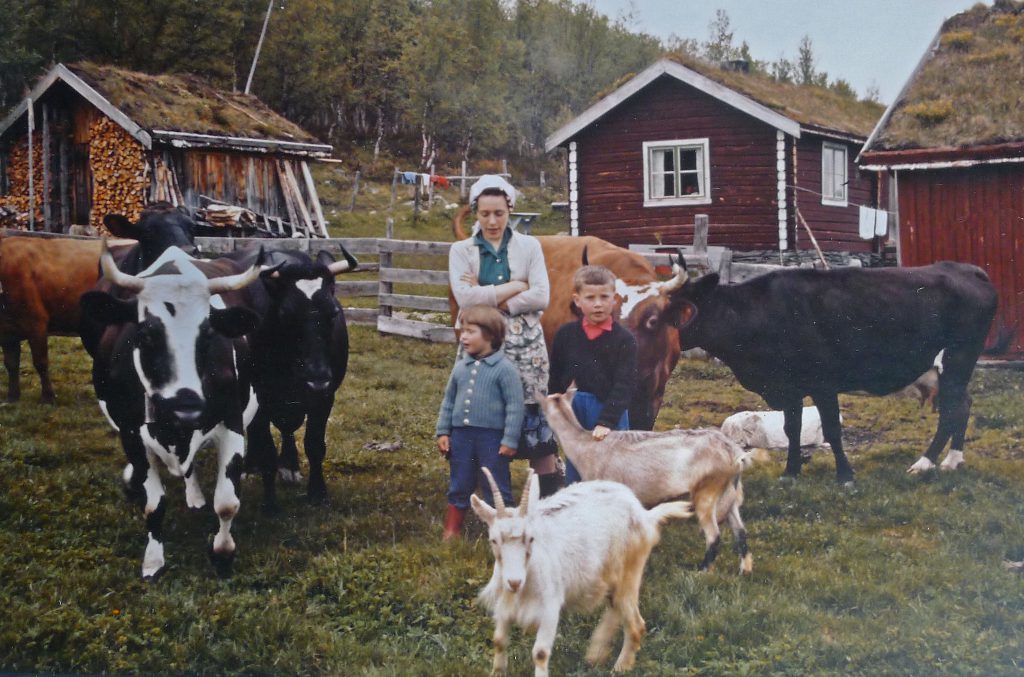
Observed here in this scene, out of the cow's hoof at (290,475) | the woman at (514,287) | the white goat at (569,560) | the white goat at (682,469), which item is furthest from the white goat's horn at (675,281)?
the cow's hoof at (290,475)

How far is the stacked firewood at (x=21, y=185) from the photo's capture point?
4098mm

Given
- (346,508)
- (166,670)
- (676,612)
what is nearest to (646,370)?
(676,612)

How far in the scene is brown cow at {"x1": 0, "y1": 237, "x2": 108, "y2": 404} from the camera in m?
4.15

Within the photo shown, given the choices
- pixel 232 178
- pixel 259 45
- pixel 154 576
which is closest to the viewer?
pixel 154 576

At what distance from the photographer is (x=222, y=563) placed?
11.6 ft

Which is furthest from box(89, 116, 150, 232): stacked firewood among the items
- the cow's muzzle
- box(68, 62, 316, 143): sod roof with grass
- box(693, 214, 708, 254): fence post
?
box(693, 214, 708, 254): fence post

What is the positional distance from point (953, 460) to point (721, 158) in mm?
1455

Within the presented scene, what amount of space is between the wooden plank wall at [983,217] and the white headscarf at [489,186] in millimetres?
1577

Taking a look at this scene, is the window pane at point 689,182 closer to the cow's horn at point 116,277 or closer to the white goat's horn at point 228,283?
the white goat's horn at point 228,283

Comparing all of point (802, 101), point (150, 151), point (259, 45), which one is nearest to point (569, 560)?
point (802, 101)

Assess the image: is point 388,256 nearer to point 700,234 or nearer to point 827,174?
point 700,234

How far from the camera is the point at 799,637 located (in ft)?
10.0

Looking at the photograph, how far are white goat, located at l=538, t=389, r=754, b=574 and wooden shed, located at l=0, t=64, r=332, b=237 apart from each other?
173 cm

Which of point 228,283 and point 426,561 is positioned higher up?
point 228,283
